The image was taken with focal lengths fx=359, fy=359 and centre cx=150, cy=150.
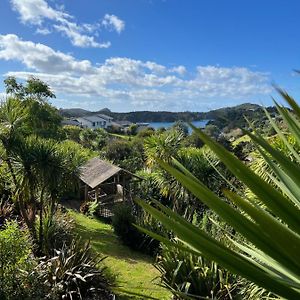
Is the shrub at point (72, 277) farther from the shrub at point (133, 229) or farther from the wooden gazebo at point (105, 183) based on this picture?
the wooden gazebo at point (105, 183)

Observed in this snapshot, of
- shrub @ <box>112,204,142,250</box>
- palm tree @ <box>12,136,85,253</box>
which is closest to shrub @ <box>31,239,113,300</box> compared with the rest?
palm tree @ <box>12,136,85,253</box>

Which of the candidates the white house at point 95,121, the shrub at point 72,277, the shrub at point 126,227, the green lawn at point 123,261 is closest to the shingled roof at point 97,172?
the green lawn at point 123,261

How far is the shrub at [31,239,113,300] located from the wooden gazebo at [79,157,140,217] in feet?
43.7

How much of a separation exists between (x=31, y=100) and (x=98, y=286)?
2367 cm

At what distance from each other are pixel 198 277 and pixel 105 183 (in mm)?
19032

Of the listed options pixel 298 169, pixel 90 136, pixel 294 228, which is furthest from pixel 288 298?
pixel 90 136

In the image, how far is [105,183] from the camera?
27.4m

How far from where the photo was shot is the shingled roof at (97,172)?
25.1 m

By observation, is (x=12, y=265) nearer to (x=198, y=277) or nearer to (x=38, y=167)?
(x=198, y=277)

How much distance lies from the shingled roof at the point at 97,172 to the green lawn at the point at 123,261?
17.5ft

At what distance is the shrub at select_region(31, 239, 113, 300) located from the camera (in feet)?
28.7

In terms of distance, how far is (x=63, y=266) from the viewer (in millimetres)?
9328

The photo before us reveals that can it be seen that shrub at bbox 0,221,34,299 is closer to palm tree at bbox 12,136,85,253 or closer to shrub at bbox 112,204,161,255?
palm tree at bbox 12,136,85,253

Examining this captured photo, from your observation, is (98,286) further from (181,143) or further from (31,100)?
(31,100)
